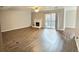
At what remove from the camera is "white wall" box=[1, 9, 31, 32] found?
1635mm

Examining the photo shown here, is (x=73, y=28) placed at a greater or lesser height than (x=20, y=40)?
greater

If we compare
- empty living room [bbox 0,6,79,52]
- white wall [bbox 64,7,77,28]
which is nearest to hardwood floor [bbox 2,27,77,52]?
empty living room [bbox 0,6,79,52]

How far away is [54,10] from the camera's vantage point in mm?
1616

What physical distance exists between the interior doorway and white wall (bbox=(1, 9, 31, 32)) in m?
0.26

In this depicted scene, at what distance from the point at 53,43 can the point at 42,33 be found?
209 millimetres

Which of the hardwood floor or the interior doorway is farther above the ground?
the interior doorway

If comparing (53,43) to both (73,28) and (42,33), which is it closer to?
(42,33)

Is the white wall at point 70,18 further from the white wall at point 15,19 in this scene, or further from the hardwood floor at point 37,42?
the white wall at point 15,19

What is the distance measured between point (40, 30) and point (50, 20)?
8.0 inches

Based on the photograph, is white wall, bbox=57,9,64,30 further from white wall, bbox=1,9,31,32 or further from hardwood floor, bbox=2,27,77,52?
white wall, bbox=1,9,31,32

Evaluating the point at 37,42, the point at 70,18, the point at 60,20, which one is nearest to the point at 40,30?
the point at 37,42
